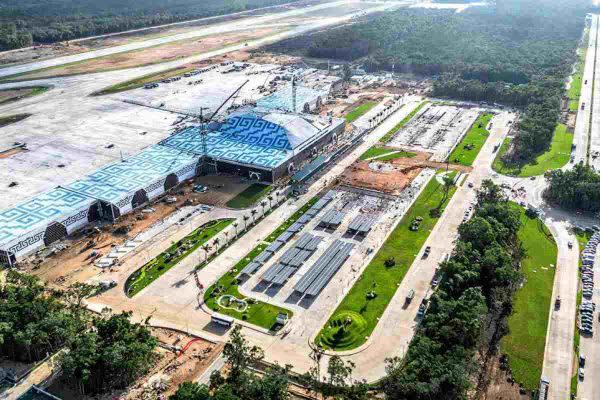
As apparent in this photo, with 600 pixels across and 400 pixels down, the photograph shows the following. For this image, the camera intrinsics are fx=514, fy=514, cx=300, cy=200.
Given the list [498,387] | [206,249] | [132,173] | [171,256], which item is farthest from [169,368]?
[132,173]

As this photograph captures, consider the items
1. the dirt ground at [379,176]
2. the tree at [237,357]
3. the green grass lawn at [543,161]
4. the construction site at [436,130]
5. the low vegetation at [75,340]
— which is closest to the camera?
the tree at [237,357]

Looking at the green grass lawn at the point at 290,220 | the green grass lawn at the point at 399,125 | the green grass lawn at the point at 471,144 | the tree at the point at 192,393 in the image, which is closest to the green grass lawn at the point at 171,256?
the green grass lawn at the point at 290,220

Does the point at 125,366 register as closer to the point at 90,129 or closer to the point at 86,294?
the point at 86,294

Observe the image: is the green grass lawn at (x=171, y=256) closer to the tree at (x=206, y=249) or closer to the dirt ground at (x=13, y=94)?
the tree at (x=206, y=249)

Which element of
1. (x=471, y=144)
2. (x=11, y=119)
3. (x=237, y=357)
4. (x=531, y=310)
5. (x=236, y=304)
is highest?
(x=11, y=119)

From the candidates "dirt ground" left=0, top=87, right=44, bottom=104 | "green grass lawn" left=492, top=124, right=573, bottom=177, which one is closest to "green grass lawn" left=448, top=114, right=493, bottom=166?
"green grass lawn" left=492, top=124, right=573, bottom=177

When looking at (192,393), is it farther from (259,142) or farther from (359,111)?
(359,111)

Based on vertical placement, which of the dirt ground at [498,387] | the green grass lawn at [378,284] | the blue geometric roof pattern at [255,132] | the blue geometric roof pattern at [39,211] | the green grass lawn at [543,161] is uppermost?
the blue geometric roof pattern at [255,132]

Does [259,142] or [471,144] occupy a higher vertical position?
[259,142]
